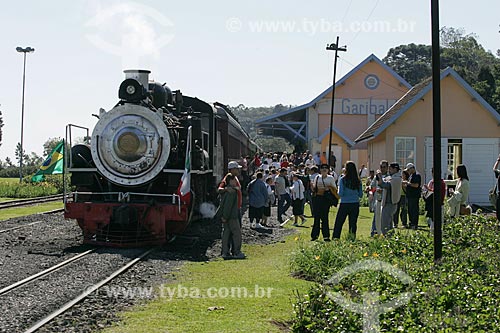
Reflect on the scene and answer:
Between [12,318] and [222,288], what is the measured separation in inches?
122

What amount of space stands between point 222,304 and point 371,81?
41.9 meters

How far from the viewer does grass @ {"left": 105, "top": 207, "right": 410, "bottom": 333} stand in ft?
27.0

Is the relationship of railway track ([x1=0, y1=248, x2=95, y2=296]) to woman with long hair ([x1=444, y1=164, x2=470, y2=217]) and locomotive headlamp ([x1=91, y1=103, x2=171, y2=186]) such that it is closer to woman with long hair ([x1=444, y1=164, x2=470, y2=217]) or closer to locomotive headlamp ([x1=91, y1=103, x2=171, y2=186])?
locomotive headlamp ([x1=91, y1=103, x2=171, y2=186])

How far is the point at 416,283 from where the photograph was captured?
8.62 m

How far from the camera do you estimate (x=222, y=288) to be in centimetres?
1059

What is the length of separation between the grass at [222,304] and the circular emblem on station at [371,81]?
37.5 meters

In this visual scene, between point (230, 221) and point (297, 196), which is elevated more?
point (297, 196)

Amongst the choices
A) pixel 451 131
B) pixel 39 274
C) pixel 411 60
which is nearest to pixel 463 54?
pixel 411 60

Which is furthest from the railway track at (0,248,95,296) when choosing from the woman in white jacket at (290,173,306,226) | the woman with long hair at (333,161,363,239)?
the woman in white jacket at (290,173,306,226)

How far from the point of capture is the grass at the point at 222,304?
8.23 m

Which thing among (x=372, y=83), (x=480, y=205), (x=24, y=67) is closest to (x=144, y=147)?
(x=480, y=205)

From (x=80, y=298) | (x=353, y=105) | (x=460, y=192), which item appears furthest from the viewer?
(x=353, y=105)

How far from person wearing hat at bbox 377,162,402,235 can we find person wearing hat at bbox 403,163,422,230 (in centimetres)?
232

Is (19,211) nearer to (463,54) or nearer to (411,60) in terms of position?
(463,54)
